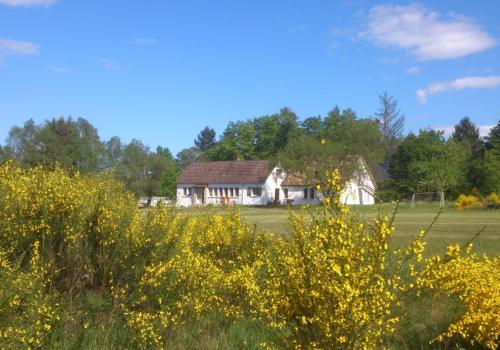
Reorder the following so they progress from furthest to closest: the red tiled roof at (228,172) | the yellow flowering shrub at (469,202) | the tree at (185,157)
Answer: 1. the tree at (185,157)
2. the red tiled roof at (228,172)
3. the yellow flowering shrub at (469,202)

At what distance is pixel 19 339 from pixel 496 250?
1261cm

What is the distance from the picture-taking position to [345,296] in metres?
3.85

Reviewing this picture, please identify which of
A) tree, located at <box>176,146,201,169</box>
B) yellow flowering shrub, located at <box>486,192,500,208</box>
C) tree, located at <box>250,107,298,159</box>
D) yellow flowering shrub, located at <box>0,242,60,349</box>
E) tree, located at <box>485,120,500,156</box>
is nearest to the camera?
yellow flowering shrub, located at <box>0,242,60,349</box>

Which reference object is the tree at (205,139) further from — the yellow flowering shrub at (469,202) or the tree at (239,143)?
the yellow flowering shrub at (469,202)

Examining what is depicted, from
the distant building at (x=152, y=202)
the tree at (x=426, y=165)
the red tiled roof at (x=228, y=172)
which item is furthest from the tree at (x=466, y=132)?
the distant building at (x=152, y=202)

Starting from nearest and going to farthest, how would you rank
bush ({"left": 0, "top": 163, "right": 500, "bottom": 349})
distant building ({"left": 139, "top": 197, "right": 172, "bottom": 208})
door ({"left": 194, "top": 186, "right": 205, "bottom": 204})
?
bush ({"left": 0, "top": 163, "right": 500, "bottom": 349}) < distant building ({"left": 139, "top": 197, "right": 172, "bottom": 208}) < door ({"left": 194, "top": 186, "right": 205, "bottom": 204})

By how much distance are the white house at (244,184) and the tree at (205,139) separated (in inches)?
2585

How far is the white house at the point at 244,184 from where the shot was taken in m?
63.7

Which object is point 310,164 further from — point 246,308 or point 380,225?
point 380,225

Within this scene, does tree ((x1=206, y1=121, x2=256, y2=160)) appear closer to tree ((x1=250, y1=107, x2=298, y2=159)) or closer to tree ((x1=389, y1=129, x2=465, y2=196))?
tree ((x1=250, y1=107, x2=298, y2=159))

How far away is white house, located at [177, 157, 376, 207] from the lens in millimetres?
63737

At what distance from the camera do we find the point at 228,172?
69.1m

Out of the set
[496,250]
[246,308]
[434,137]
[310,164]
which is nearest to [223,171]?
[310,164]

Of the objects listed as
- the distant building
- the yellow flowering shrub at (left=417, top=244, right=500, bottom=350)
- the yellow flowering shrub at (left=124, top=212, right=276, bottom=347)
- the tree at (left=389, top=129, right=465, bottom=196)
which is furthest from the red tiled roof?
the yellow flowering shrub at (left=417, top=244, right=500, bottom=350)
